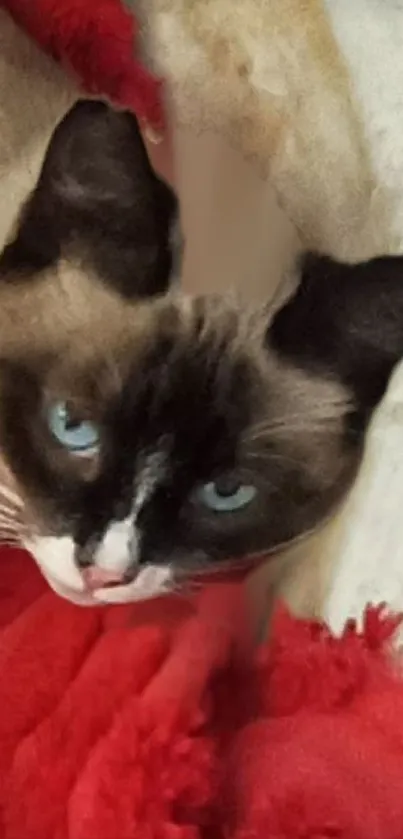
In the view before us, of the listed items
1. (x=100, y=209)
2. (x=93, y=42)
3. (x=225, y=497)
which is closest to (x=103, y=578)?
(x=225, y=497)

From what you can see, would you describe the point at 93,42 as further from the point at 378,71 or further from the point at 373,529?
the point at 373,529

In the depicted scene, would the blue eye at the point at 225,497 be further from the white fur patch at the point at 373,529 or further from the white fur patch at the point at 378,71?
the white fur patch at the point at 378,71

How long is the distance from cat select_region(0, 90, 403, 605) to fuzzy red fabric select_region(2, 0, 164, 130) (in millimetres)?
319

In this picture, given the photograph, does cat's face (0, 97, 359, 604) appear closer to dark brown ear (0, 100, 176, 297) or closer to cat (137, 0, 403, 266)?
dark brown ear (0, 100, 176, 297)

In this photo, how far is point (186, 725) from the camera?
2.66ft

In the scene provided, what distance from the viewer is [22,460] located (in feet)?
3.05

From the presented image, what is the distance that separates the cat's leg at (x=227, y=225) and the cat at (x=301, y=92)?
0.07 metres

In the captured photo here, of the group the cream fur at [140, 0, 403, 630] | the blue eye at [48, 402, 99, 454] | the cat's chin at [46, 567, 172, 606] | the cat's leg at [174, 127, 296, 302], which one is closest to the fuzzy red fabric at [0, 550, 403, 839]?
the cat's chin at [46, 567, 172, 606]

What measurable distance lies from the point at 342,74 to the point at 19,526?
0.61 meters

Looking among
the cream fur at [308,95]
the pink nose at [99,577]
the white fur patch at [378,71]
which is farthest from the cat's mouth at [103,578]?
the white fur patch at [378,71]

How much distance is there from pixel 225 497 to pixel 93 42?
20.4 inches

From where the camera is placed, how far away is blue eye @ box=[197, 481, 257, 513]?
0.93m

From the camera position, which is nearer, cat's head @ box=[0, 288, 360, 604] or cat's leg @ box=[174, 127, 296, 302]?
cat's head @ box=[0, 288, 360, 604]

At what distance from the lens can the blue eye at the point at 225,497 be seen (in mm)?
932
